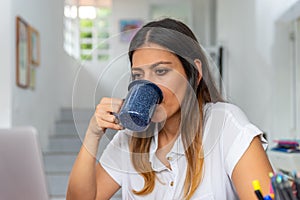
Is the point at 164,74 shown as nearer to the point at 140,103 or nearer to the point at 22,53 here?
the point at 140,103

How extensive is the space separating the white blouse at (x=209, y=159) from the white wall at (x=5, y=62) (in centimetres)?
273

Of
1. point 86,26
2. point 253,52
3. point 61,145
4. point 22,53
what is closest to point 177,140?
point 22,53

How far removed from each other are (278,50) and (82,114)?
3033 millimetres

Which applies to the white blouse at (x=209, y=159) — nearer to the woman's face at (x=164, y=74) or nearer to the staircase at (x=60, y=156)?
the woman's face at (x=164, y=74)

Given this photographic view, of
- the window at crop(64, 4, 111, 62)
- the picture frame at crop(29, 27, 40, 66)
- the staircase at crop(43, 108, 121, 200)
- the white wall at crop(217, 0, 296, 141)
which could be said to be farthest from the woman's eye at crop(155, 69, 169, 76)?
the window at crop(64, 4, 111, 62)

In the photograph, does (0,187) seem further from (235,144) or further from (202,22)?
(202,22)

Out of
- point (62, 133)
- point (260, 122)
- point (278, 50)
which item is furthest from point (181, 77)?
point (62, 133)

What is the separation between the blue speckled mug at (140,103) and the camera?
2.35ft

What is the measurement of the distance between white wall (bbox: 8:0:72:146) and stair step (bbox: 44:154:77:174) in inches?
11.0

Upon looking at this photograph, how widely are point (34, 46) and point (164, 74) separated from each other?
3.82 meters

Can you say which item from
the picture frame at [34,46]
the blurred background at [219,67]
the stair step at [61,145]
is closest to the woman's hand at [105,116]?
the blurred background at [219,67]

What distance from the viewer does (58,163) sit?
4.46 metres

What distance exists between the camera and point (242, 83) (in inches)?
195

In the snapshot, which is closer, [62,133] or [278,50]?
[278,50]
